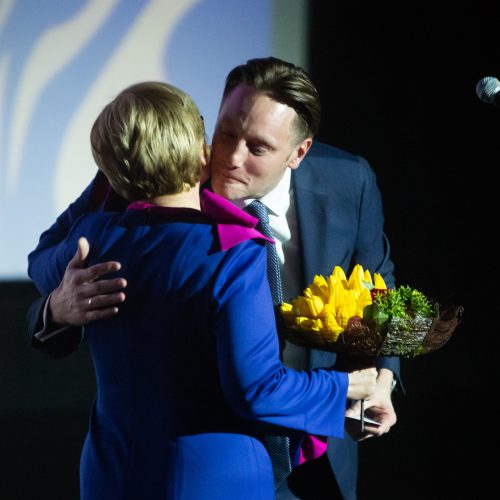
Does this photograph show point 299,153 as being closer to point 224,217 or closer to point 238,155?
point 238,155

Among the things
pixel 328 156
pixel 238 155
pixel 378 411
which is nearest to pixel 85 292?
pixel 238 155

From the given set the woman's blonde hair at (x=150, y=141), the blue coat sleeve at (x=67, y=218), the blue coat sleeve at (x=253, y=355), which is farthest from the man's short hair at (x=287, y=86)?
the blue coat sleeve at (x=253, y=355)

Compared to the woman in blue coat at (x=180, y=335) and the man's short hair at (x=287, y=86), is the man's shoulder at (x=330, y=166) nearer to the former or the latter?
the man's short hair at (x=287, y=86)

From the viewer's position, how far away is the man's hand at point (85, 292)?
1359 millimetres

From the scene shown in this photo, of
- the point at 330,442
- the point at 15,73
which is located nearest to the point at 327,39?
the point at 15,73

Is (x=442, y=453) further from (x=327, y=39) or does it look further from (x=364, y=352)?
(x=364, y=352)

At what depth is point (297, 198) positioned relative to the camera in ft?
6.80

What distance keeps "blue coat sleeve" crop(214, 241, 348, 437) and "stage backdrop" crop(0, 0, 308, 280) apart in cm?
172

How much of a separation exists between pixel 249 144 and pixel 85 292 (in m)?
0.62

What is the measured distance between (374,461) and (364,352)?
6.74 ft

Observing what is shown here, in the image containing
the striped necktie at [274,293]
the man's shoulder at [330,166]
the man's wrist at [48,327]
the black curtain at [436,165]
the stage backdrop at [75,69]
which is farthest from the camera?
the black curtain at [436,165]

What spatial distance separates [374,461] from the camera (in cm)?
338

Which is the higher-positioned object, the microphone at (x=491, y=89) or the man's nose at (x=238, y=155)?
the microphone at (x=491, y=89)

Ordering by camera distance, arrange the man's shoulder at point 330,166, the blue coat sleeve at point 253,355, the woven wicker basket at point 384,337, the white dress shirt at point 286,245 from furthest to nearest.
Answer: the man's shoulder at point 330,166 → the white dress shirt at point 286,245 → the woven wicker basket at point 384,337 → the blue coat sleeve at point 253,355
